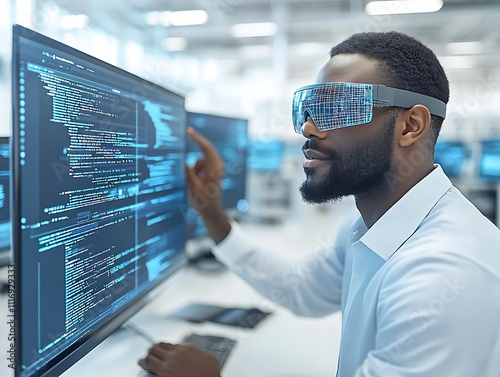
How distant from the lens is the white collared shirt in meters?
0.61

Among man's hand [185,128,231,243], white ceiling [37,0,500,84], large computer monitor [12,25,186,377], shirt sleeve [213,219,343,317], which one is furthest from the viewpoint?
white ceiling [37,0,500,84]

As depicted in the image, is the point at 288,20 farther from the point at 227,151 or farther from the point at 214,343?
the point at 214,343

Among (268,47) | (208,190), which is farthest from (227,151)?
(268,47)

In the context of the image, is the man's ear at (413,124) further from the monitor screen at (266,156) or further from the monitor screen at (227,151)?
the monitor screen at (266,156)

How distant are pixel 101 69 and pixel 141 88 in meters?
0.18

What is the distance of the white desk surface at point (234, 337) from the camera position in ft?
3.31

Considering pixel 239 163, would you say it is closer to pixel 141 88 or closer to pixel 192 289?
pixel 192 289

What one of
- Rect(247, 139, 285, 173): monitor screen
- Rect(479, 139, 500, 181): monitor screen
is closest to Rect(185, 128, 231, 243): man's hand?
Rect(247, 139, 285, 173): monitor screen

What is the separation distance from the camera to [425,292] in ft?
2.09

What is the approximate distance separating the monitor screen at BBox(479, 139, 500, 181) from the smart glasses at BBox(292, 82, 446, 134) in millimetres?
2854

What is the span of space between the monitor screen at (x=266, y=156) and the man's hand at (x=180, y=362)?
2.43 metres

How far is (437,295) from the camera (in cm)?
63

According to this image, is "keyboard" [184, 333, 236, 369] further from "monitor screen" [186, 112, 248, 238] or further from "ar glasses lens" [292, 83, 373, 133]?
"ar glasses lens" [292, 83, 373, 133]

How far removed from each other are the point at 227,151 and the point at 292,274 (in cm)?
73
